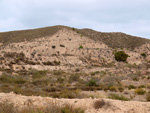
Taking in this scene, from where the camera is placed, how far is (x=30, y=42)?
2212 inches

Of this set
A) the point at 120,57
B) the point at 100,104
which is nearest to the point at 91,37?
the point at 120,57

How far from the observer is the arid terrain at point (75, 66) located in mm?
15966

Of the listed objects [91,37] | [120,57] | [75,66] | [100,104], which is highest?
[91,37]

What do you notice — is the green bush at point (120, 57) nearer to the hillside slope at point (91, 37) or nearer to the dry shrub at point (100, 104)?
the hillside slope at point (91, 37)

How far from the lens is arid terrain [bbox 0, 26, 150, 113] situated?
52.4 feet

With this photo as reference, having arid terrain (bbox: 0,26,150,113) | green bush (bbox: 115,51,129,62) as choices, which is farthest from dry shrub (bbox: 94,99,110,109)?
green bush (bbox: 115,51,129,62)

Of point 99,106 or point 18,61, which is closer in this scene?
point 99,106

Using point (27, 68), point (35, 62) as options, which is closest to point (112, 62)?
point (35, 62)

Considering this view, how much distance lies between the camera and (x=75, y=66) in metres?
41.2

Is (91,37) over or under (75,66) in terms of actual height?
over

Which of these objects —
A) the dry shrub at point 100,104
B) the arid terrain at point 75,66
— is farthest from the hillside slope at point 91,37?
the dry shrub at point 100,104

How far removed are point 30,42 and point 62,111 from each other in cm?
5140

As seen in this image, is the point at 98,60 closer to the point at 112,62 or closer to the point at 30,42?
the point at 112,62

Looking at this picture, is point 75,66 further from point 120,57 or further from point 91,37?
point 91,37
